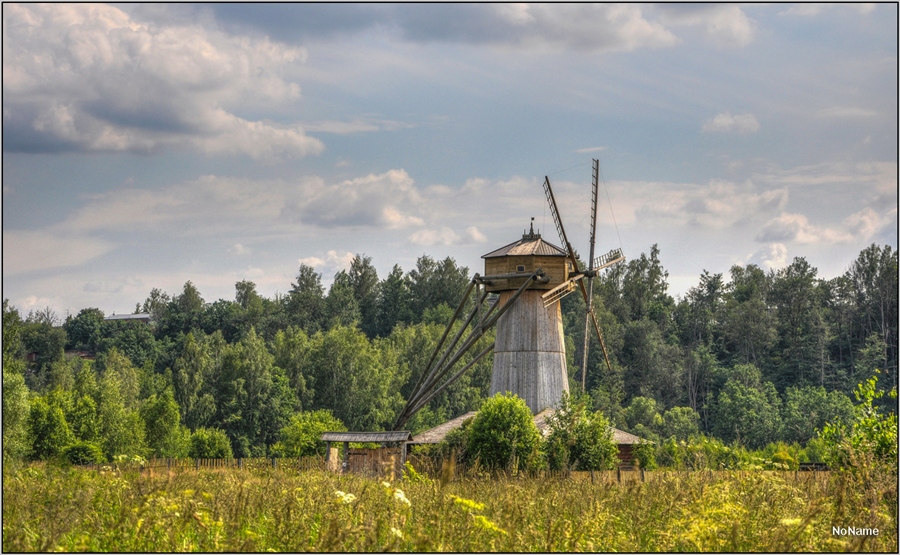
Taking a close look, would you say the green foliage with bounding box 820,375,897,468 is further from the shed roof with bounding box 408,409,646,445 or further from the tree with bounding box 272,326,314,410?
the tree with bounding box 272,326,314,410

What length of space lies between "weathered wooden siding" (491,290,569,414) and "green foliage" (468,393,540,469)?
6920mm

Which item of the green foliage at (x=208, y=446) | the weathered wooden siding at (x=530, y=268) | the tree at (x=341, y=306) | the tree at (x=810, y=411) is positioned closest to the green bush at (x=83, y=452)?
the green foliage at (x=208, y=446)

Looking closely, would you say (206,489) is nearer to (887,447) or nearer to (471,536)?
(471,536)

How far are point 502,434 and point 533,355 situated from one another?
8209 mm

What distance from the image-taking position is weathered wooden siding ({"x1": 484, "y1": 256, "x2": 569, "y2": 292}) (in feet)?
105

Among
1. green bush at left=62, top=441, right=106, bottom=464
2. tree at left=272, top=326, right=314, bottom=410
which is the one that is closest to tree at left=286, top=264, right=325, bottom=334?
tree at left=272, top=326, right=314, bottom=410

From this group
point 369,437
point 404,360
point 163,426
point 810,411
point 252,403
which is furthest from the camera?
point 404,360

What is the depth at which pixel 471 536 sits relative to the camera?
6.91 metres

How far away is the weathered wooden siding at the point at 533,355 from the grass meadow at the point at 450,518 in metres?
22.0

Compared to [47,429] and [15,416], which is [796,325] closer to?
[47,429]

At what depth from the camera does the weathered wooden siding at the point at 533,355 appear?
3150 cm

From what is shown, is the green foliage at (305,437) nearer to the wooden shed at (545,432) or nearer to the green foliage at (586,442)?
the wooden shed at (545,432)

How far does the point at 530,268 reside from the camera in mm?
32156

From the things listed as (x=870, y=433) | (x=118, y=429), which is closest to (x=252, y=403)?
(x=118, y=429)
